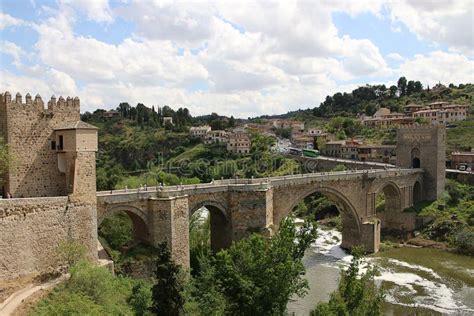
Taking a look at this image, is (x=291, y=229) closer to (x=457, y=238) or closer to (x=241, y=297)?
(x=241, y=297)

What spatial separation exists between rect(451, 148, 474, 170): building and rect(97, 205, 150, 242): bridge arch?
46.8m

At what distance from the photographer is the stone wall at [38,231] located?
18.0m

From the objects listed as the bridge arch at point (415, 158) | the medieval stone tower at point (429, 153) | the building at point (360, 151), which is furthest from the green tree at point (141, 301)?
the building at point (360, 151)

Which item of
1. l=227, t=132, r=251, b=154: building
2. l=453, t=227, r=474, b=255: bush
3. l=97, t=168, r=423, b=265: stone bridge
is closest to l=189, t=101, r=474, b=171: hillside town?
l=227, t=132, r=251, b=154: building

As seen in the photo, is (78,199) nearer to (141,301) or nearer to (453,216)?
(141,301)

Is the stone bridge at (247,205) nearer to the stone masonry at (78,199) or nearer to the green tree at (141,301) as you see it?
the stone masonry at (78,199)

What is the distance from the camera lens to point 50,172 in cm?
2141

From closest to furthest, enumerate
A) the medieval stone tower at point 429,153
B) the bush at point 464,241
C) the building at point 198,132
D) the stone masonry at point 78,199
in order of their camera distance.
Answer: the stone masonry at point 78,199
the bush at point 464,241
the medieval stone tower at point 429,153
the building at point 198,132

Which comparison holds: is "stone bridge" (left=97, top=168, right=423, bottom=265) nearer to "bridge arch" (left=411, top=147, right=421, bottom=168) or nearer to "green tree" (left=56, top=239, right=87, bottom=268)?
"green tree" (left=56, top=239, right=87, bottom=268)

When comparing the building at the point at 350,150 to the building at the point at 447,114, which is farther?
the building at the point at 447,114

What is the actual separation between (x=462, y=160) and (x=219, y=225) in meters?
41.7

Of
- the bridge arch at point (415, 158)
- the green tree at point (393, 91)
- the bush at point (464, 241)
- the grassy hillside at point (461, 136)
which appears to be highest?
the green tree at point (393, 91)

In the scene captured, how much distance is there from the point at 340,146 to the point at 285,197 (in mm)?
43924

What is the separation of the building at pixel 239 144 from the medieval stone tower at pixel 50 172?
6387 cm
